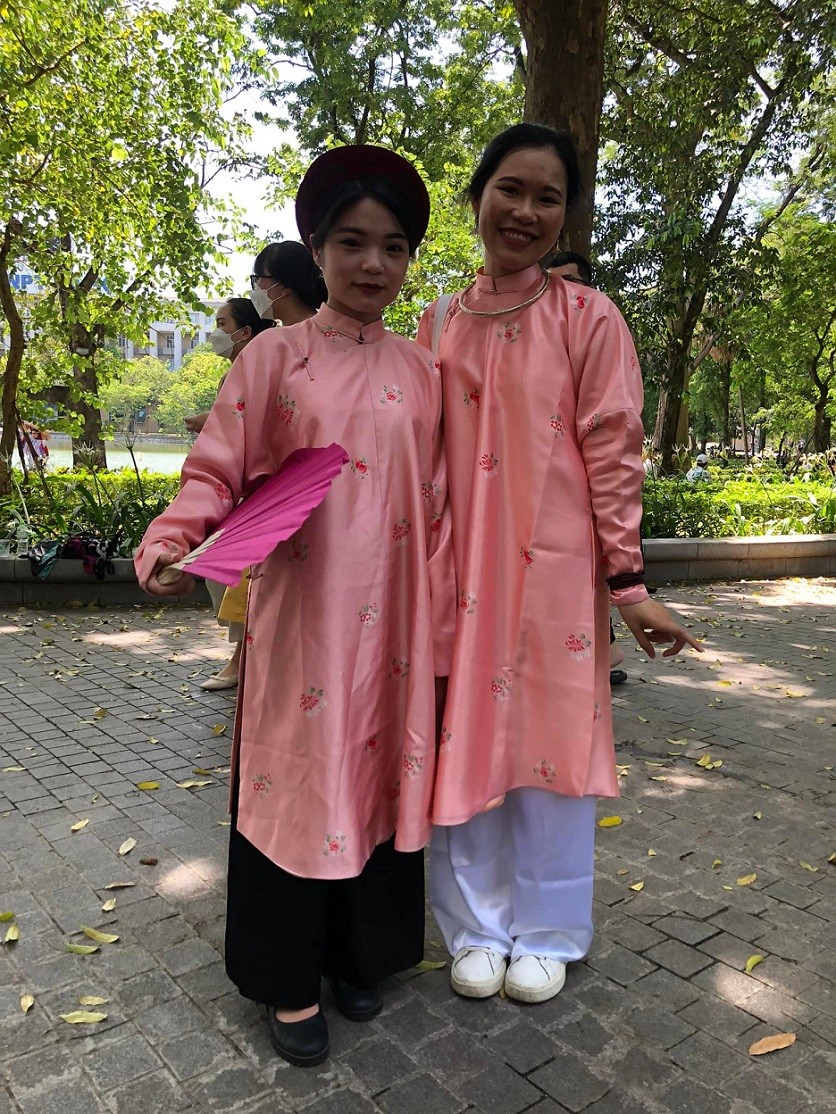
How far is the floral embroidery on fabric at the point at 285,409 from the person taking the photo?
6.37ft

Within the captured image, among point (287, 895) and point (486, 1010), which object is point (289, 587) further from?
point (486, 1010)

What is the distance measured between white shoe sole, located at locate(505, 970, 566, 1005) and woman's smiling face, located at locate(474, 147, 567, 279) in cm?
175

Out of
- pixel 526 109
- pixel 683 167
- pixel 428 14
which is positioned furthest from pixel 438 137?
pixel 526 109

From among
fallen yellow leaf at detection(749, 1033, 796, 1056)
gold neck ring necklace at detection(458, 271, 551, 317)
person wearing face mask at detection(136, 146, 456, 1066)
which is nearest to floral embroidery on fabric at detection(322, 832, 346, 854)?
person wearing face mask at detection(136, 146, 456, 1066)

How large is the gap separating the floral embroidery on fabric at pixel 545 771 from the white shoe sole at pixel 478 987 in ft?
1.75

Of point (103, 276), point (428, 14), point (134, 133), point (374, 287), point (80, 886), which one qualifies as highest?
point (428, 14)

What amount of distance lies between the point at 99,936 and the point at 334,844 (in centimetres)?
Answer: 102

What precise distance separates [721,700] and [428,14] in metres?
14.6

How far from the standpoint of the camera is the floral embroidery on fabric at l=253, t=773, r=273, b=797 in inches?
76.8

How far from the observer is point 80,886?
109 inches

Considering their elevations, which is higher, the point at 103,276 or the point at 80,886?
the point at 103,276

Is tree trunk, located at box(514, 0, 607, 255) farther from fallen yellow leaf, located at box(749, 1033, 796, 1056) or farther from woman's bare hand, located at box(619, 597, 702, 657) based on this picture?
fallen yellow leaf, located at box(749, 1033, 796, 1056)

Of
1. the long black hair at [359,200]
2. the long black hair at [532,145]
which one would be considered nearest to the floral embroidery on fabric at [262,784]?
the long black hair at [359,200]

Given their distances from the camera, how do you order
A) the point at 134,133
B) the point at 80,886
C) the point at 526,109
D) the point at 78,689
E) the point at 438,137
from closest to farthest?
1. the point at 80,886
2. the point at 78,689
3. the point at 526,109
4. the point at 134,133
5. the point at 438,137
